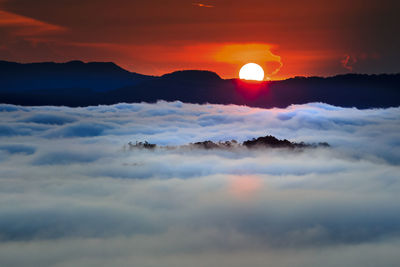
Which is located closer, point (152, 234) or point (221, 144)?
point (152, 234)

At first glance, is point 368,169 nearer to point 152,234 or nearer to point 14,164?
point 152,234

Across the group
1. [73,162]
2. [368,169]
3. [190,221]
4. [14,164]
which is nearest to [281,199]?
[190,221]

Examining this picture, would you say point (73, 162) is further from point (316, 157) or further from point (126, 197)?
point (316, 157)

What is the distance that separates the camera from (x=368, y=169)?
148 meters

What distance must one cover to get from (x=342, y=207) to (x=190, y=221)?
40956mm

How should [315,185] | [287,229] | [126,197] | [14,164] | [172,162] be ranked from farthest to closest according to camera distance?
1. [14,164]
2. [172,162]
3. [315,185]
4. [126,197]
5. [287,229]

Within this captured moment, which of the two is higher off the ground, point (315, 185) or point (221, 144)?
point (221, 144)

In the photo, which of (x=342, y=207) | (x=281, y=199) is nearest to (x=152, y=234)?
(x=281, y=199)

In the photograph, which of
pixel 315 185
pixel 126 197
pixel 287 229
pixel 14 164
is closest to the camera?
pixel 287 229

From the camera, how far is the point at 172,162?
12888cm

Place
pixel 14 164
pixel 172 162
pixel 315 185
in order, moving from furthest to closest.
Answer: pixel 14 164
pixel 172 162
pixel 315 185

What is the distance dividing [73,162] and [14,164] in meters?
18.9

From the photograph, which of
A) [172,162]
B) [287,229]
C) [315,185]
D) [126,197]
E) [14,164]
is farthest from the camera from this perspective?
[14,164]

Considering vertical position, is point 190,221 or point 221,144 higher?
point 221,144
